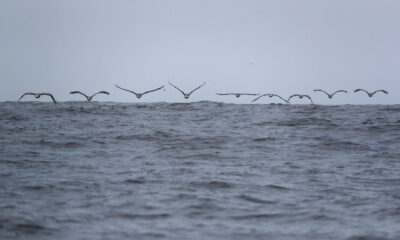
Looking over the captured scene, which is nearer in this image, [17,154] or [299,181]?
[299,181]

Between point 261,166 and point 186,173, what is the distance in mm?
2823

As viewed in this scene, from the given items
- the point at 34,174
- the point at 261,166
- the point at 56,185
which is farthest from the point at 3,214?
the point at 261,166

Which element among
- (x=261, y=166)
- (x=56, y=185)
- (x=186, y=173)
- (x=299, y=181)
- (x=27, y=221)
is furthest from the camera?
(x=261, y=166)

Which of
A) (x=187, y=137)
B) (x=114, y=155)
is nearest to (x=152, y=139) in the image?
(x=187, y=137)

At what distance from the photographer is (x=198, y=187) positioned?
11961 mm

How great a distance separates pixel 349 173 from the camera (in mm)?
14586

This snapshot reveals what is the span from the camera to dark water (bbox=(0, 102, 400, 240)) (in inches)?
335

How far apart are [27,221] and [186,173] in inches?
232

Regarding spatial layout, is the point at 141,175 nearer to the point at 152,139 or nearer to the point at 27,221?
the point at 27,221

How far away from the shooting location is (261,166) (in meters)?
15.5

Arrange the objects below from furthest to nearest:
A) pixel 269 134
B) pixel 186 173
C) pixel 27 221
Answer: pixel 269 134 → pixel 186 173 → pixel 27 221

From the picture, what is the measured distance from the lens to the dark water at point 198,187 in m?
8.50

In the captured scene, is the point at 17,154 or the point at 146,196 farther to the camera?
the point at 17,154

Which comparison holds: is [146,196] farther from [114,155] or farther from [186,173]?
[114,155]
